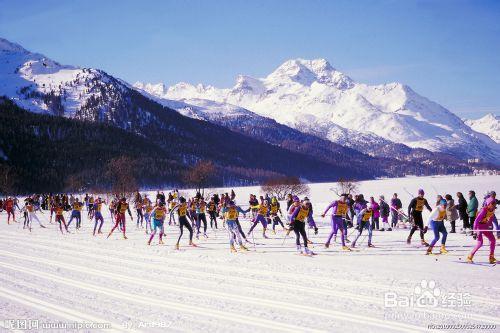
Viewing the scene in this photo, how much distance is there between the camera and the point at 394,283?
9922 millimetres

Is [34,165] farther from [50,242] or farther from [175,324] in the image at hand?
[175,324]

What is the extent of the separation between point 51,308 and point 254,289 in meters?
4.31

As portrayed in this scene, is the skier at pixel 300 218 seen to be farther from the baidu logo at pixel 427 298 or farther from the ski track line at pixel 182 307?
the ski track line at pixel 182 307

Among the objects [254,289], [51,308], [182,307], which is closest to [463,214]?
[254,289]

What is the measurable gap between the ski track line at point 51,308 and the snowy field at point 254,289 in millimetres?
21

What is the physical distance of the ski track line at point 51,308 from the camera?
8109 mm

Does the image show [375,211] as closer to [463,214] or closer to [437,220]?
[463,214]

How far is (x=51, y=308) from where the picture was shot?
29.0 ft

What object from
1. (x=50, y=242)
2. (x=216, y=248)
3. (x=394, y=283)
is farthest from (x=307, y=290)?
(x=50, y=242)

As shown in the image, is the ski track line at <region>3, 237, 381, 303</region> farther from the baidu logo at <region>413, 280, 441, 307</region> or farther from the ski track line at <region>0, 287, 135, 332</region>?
the ski track line at <region>0, 287, 135, 332</region>

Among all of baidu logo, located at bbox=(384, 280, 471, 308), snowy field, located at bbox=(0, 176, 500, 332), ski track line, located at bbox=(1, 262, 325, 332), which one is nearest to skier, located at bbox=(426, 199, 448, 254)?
snowy field, located at bbox=(0, 176, 500, 332)

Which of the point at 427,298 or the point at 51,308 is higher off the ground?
the point at 427,298

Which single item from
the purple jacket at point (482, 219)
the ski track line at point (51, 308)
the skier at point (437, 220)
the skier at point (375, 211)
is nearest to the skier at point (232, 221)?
the skier at point (437, 220)

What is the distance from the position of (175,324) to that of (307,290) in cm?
321
